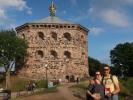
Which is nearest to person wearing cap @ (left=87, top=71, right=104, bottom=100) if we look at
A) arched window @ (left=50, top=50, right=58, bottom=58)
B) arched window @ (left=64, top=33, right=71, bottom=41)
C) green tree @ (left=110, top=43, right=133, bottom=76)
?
arched window @ (left=50, top=50, right=58, bottom=58)

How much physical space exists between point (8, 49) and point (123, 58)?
25765 mm

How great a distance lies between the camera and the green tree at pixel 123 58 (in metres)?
65.2

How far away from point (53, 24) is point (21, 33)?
17.2 ft

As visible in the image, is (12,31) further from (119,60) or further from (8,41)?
(119,60)

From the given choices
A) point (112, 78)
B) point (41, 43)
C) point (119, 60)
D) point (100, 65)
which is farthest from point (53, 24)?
point (112, 78)

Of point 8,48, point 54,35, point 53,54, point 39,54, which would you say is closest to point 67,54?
point 53,54

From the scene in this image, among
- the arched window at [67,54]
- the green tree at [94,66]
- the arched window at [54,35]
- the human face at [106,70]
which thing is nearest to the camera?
the human face at [106,70]

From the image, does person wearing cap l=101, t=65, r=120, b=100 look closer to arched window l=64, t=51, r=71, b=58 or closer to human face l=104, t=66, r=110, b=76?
human face l=104, t=66, r=110, b=76

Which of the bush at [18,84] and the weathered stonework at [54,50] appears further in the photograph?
the weathered stonework at [54,50]

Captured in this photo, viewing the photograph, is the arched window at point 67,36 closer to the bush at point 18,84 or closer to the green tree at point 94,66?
the bush at point 18,84

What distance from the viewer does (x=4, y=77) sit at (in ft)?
167

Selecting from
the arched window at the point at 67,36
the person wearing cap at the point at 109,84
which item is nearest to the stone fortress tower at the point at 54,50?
the arched window at the point at 67,36

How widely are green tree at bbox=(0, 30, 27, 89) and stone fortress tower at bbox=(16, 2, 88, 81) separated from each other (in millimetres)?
3167

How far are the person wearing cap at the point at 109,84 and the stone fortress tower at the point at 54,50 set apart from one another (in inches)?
1629
